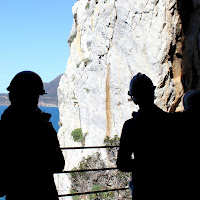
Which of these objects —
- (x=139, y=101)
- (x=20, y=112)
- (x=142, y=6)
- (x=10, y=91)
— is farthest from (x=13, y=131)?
(x=142, y=6)

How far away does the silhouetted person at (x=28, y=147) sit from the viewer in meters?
1.57

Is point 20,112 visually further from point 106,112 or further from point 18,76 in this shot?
point 106,112

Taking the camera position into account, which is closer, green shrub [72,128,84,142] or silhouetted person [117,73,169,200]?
silhouetted person [117,73,169,200]

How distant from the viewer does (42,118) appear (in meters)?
1.62

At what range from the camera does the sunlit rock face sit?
1373 cm

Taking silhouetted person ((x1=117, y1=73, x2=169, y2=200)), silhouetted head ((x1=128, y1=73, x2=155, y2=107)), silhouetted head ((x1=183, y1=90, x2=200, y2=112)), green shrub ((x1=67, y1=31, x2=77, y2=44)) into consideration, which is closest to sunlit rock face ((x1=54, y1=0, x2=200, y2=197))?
green shrub ((x1=67, y1=31, x2=77, y2=44))

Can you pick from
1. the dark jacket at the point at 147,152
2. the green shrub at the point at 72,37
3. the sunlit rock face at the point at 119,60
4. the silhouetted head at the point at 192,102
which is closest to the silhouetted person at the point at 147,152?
the dark jacket at the point at 147,152

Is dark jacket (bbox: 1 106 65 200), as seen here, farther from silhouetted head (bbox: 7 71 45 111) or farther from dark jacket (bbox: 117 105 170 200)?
dark jacket (bbox: 117 105 170 200)

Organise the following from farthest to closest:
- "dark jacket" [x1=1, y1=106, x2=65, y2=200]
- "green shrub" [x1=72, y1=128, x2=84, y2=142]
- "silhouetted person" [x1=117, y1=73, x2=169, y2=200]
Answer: "green shrub" [x1=72, y1=128, x2=84, y2=142], "silhouetted person" [x1=117, y1=73, x2=169, y2=200], "dark jacket" [x1=1, y1=106, x2=65, y2=200]

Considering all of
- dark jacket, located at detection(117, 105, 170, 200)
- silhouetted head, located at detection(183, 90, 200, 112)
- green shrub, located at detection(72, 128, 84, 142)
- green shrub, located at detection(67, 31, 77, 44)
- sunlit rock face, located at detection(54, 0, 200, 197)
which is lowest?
green shrub, located at detection(72, 128, 84, 142)

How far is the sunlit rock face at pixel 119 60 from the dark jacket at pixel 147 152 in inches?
467

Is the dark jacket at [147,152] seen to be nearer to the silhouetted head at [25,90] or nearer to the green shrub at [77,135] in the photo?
the silhouetted head at [25,90]

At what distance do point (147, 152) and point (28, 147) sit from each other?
0.72 m

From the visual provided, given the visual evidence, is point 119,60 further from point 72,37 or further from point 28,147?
point 28,147
